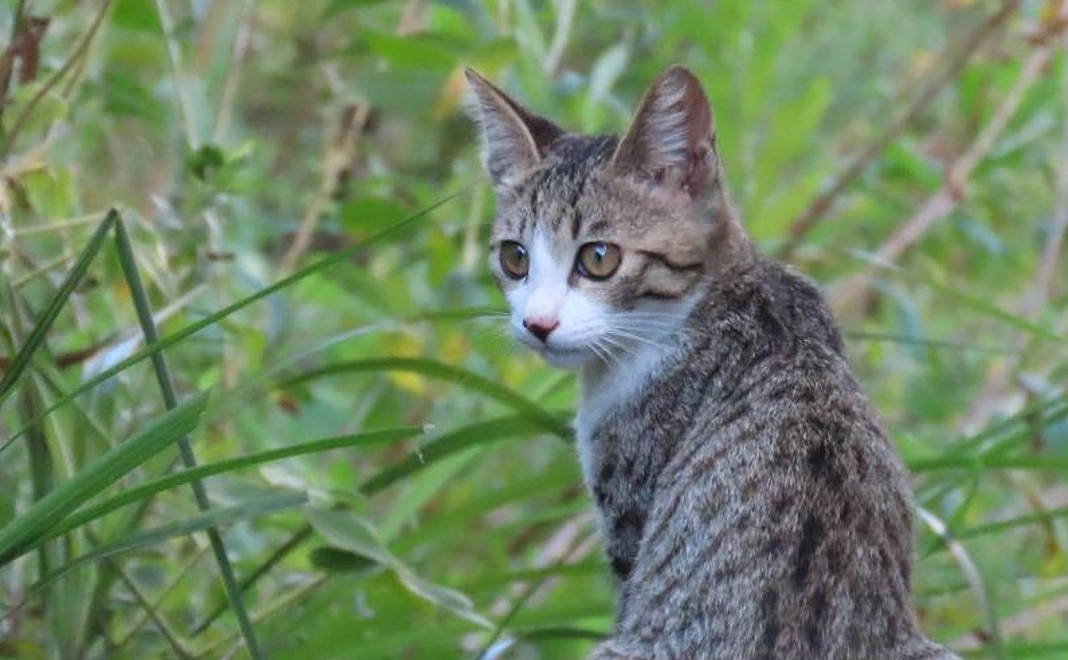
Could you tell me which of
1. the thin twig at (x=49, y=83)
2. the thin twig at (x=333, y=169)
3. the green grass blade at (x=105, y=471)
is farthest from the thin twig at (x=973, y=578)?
the thin twig at (x=333, y=169)

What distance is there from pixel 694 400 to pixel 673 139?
393 millimetres

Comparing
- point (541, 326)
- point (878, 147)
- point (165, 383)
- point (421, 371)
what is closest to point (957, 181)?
point (878, 147)

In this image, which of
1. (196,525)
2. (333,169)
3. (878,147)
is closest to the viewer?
(196,525)

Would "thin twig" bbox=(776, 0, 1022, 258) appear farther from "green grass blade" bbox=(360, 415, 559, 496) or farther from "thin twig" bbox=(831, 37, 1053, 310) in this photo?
"green grass blade" bbox=(360, 415, 559, 496)

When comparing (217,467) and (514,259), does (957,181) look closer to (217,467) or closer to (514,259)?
(514,259)

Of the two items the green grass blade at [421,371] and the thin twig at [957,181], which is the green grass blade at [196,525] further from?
the thin twig at [957,181]

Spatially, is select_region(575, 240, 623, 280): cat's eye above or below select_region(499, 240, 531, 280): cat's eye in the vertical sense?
above

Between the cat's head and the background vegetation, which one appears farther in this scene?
the cat's head

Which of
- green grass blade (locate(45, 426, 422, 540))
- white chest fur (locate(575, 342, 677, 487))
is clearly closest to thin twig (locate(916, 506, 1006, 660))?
white chest fur (locate(575, 342, 677, 487))

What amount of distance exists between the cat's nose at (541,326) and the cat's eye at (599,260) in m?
0.12

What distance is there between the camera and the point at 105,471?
1.56 m

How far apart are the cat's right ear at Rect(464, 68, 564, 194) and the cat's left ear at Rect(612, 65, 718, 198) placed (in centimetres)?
21

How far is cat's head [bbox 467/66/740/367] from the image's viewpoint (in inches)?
89.3

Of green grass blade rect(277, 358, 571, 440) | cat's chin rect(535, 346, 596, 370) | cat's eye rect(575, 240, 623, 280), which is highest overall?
cat's eye rect(575, 240, 623, 280)
